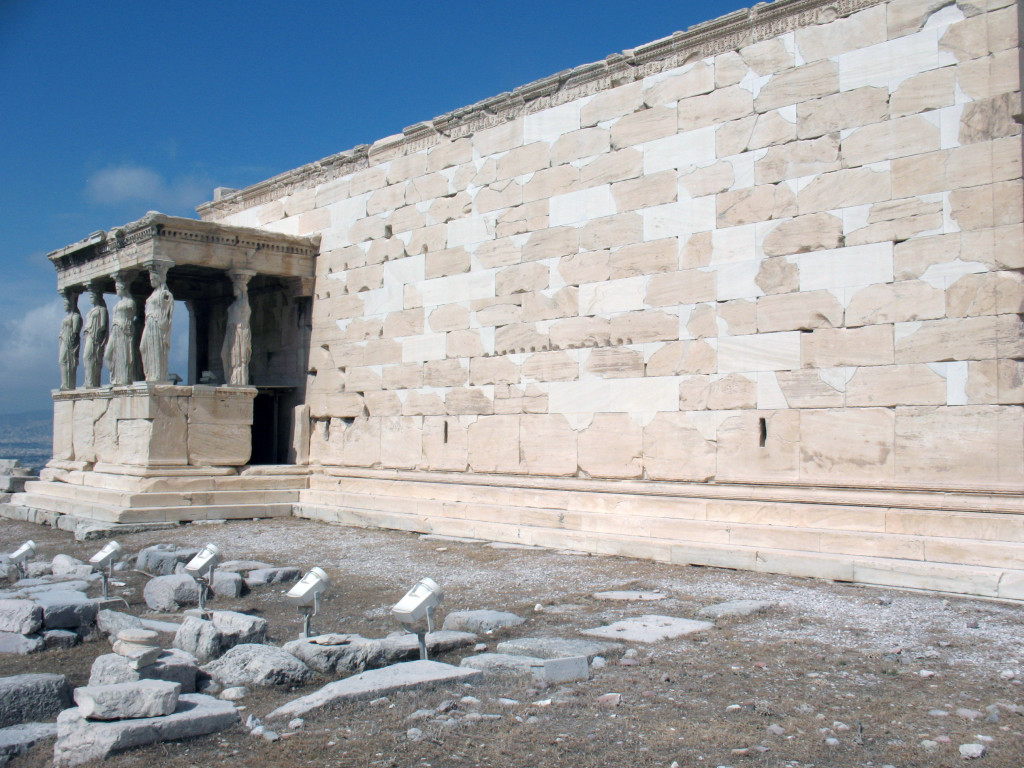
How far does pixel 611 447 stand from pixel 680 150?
9.81 feet

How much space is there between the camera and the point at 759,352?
8234 mm

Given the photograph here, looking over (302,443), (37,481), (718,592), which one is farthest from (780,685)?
(37,481)

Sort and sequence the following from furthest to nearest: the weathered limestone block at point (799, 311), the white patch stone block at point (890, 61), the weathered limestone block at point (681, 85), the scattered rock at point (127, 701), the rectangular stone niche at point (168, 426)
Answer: the rectangular stone niche at point (168, 426) < the weathered limestone block at point (681, 85) < the weathered limestone block at point (799, 311) < the white patch stone block at point (890, 61) < the scattered rock at point (127, 701)

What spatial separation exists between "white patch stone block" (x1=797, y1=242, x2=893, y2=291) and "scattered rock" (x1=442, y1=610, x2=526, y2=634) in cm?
400

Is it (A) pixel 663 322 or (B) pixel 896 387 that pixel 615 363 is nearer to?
(A) pixel 663 322

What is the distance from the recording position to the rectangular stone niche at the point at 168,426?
11938mm

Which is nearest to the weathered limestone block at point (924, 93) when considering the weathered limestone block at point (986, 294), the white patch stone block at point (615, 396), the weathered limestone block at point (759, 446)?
the weathered limestone block at point (986, 294)

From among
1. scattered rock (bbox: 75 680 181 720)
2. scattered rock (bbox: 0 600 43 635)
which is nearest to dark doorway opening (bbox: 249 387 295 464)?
scattered rock (bbox: 0 600 43 635)

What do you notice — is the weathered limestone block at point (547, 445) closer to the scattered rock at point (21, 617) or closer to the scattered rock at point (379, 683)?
the scattered rock at point (379, 683)

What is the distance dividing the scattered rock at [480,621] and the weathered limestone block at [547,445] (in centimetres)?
375

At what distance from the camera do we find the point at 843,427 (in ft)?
25.3

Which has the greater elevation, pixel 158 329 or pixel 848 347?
pixel 158 329

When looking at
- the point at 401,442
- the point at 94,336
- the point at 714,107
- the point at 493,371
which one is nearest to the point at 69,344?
the point at 94,336

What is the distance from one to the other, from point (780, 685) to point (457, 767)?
180cm
